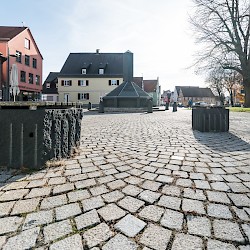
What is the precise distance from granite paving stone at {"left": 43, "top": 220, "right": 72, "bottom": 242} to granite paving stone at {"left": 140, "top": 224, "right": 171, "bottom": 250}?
0.67 m

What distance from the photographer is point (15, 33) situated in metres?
33.7

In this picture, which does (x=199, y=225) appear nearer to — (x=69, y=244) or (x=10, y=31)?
(x=69, y=244)

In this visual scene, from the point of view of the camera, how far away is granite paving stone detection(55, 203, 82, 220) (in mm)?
2014

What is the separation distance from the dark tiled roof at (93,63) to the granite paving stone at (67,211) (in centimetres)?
4410

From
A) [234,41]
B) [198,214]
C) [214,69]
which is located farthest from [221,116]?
[234,41]

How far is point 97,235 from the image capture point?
5.73ft

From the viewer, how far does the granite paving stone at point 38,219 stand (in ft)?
6.18

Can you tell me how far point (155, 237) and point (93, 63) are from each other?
4867cm

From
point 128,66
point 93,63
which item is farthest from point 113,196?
point 93,63

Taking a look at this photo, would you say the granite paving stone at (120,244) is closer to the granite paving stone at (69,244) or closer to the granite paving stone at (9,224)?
the granite paving stone at (69,244)

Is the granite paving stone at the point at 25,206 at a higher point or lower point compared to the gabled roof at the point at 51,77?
lower

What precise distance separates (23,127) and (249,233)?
3319mm

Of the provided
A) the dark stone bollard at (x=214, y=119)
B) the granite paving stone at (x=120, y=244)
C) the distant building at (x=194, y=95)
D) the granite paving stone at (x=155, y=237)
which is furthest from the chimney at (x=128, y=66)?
the distant building at (x=194, y=95)

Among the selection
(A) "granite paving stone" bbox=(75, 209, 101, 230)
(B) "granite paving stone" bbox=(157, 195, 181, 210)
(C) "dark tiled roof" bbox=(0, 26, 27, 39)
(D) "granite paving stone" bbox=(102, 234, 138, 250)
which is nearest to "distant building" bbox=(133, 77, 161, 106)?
(C) "dark tiled roof" bbox=(0, 26, 27, 39)
